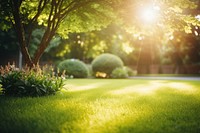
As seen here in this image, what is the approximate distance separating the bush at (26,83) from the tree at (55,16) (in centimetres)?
105

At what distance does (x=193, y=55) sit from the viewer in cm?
3628

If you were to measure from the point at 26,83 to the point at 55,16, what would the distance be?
3263mm

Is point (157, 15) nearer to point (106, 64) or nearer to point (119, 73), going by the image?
point (119, 73)

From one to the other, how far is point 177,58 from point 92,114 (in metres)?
36.5

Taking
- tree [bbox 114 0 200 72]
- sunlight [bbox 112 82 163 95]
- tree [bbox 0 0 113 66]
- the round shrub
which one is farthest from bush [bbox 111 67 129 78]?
tree [bbox 114 0 200 72]

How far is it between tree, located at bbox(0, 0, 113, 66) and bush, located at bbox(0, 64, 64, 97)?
1053 mm

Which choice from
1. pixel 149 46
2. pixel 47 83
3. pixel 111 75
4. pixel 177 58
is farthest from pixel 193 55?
pixel 47 83

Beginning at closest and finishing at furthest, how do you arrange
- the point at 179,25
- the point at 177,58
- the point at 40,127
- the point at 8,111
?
the point at 40,127, the point at 8,111, the point at 179,25, the point at 177,58

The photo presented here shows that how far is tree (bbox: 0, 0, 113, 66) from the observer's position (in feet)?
31.0

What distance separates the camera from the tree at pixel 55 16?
31.0ft

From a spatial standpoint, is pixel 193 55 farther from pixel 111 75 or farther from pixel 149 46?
pixel 111 75

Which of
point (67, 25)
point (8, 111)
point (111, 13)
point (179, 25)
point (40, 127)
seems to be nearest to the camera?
point (40, 127)

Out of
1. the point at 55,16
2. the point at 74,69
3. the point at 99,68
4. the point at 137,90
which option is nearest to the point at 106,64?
the point at 99,68

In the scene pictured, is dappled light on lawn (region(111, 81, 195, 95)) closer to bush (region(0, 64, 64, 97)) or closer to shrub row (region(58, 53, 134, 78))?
bush (region(0, 64, 64, 97))
